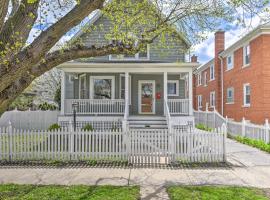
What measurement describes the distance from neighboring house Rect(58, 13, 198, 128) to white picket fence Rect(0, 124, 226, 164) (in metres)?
7.02

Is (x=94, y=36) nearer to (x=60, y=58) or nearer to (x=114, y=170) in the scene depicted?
(x=114, y=170)

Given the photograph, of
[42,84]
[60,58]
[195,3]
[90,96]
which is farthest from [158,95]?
[42,84]

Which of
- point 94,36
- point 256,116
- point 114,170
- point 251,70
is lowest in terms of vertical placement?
point 114,170

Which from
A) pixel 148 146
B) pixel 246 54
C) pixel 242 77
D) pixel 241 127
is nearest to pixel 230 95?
pixel 242 77

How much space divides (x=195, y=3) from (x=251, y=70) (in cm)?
1138

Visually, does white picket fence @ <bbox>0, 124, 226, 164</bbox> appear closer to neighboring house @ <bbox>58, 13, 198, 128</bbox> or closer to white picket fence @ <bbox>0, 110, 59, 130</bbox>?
neighboring house @ <bbox>58, 13, 198, 128</bbox>

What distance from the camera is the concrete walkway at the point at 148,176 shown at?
7.95 metres

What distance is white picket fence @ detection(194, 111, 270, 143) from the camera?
14.3 m

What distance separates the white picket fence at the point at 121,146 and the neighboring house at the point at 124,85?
23.0ft

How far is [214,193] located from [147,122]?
10723 mm

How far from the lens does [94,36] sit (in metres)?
20.6

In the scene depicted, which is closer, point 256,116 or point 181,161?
point 181,161

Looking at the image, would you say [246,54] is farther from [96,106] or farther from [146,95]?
[96,106]

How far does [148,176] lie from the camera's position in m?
8.71
